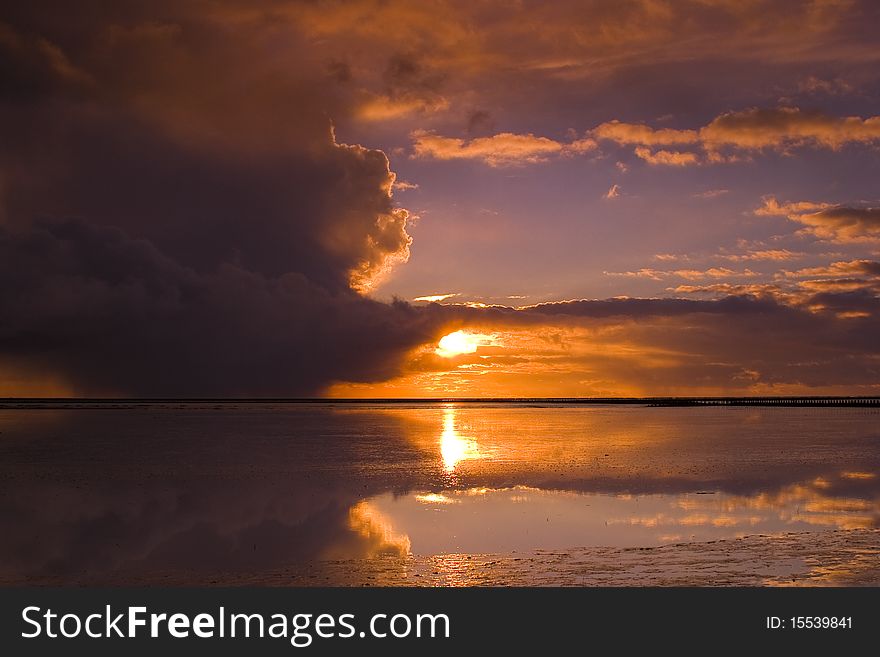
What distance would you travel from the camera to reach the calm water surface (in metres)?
22.4

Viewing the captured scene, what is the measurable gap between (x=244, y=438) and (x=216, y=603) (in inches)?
2336

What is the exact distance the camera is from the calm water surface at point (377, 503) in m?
22.4

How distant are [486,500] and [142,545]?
13.6m

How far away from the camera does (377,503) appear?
3109cm

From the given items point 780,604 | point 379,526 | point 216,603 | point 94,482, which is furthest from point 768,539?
point 94,482

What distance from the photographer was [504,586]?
1788 cm

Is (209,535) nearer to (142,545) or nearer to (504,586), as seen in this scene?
(142,545)

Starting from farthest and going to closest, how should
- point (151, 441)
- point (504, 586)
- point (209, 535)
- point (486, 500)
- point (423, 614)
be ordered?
point (151, 441)
point (486, 500)
point (209, 535)
point (504, 586)
point (423, 614)

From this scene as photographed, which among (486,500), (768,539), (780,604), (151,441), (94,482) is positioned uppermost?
(151,441)

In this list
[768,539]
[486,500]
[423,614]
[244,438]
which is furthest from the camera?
[244,438]

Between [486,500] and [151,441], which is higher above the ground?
[151,441]

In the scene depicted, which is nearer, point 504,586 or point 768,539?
point 504,586

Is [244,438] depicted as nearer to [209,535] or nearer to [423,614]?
[209,535]

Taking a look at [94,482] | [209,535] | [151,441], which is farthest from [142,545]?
[151,441]
